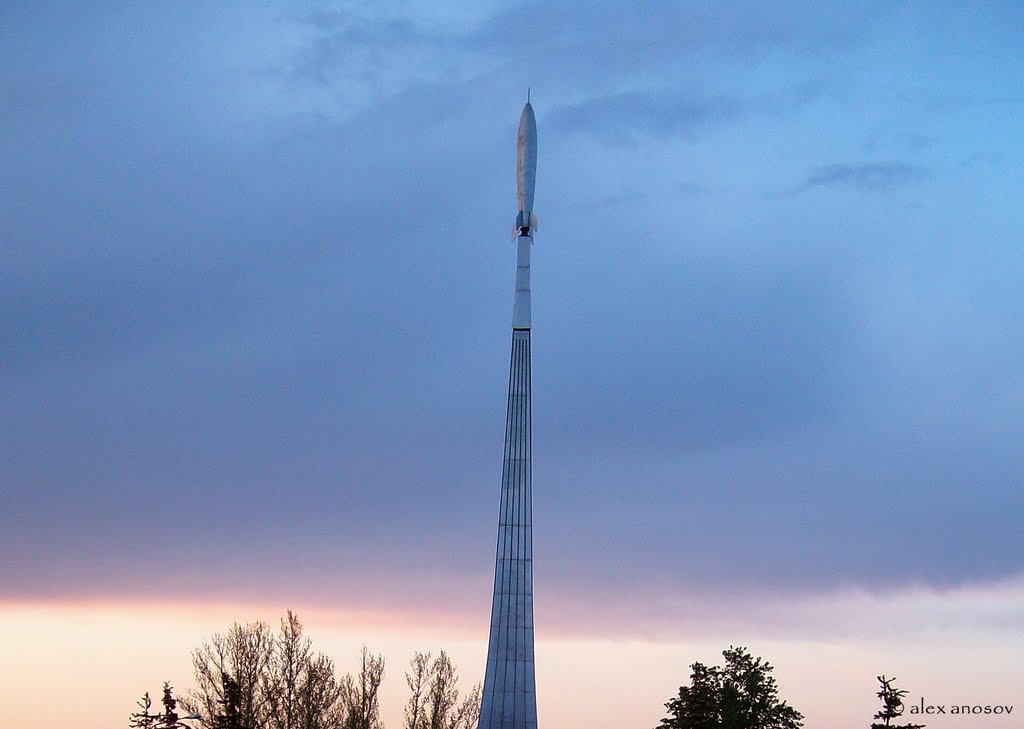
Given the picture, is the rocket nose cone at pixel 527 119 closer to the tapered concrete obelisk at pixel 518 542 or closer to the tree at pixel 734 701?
the tapered concrete obelisk at pixel 518 542

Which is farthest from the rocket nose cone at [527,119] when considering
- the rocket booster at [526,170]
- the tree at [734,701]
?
the tree at [734,701]

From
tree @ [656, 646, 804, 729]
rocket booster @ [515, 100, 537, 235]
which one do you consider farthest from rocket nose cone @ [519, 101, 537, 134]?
tree @ [656, 646, 804, 729]

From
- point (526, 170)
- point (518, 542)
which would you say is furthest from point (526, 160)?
point (518, 542)

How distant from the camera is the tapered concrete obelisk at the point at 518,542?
82.6 m

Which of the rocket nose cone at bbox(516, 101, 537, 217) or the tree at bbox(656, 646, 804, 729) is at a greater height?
the rocket nose cone at bbox(516, 101, 537, 217)

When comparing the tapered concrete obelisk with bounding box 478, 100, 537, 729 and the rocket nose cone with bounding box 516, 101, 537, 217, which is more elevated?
the rocket nose cone with bounding box 516, 101, 537, 217

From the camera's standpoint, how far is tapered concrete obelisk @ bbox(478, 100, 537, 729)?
8256 centimetres

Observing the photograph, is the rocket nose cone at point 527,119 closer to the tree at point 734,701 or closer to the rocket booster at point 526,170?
the rocket booster at point 526,170

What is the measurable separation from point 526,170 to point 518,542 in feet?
62.5

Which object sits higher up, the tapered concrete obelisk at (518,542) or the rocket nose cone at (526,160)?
the rocket nose cone at (526,160)

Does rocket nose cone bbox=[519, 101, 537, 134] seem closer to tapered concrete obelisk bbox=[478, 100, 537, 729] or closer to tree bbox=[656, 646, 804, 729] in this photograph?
tapered concrete obelisk bbox=[478, 100, 537, 729]

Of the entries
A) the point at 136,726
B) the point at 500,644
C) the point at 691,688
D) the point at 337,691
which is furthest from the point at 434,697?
the point at 136,726

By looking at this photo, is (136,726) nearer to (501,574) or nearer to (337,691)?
(501,574)

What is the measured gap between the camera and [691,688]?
10256cm
